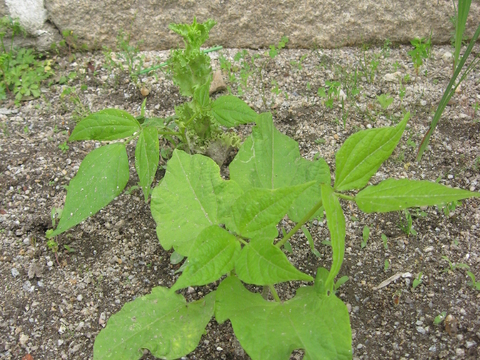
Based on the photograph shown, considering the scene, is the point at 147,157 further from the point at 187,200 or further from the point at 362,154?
the point at 362,154

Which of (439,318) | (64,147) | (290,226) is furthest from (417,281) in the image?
(64,147)

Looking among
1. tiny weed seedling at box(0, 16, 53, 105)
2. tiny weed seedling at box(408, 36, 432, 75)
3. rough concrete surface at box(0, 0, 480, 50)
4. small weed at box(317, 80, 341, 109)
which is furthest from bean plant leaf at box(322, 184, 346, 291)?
tiny weed seedling at box(0, 16, 53, 105)

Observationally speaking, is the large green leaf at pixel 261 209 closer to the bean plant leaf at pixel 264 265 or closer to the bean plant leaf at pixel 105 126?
the bean plant leaf at pixel 264 265

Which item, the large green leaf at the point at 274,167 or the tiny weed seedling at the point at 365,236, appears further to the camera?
the tiny weed seedling at the point at 365,236

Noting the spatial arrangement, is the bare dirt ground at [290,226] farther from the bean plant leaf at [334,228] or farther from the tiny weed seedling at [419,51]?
the bean plant leaf at [334,228]

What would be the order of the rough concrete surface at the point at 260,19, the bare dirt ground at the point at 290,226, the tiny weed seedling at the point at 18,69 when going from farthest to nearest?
the rough concrete surface at the point at 260,19 → the tiny weed seedling at the point at 18,69 → the bare dirt ground at the point at 290,226

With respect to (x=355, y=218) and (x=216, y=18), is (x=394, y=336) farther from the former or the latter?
(x=216, y=18)

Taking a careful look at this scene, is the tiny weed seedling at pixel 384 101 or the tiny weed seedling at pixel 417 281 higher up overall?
the tiny weed seedling at pixel 384 101

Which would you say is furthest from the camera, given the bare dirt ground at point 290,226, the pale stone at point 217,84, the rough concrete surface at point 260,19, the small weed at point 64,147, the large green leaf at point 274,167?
the rough concrete surface at point 260,19

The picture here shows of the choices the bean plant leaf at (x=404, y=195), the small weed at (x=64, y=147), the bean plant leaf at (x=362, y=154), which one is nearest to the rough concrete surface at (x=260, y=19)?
the small weed at (x=64, y=147)

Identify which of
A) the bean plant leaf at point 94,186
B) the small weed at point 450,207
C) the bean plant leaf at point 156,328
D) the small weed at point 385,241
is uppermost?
the bean plant leaf at point 94,186

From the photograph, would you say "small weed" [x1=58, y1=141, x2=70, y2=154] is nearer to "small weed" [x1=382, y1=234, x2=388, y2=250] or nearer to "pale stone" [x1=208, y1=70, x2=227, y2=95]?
"pale stone" [x1=208, y1=70, x2=227, y2=95]
